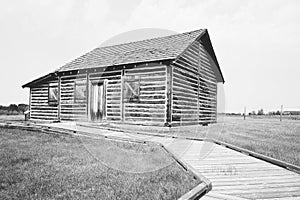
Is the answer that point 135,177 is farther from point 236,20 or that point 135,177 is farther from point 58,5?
point 58,5

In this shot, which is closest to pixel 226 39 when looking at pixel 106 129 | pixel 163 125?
pixel 163 125

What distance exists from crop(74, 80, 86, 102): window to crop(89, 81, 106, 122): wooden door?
2.14 feet

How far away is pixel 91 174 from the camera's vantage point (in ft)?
14.7

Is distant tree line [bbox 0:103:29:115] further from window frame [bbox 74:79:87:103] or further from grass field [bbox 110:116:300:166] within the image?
grass field [bbox 110:116:300:166]

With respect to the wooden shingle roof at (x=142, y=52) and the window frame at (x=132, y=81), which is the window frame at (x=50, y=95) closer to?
the wooden shingle roof at (x=142, y=52)

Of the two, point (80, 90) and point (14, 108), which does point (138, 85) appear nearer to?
point (80, 90)

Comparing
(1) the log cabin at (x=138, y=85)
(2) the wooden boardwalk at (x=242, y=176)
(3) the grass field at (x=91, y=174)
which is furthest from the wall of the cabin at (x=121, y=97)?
(2) the wooden boardwalk at (x=242, y=176)

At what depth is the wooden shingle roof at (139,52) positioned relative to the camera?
13078 millimetres

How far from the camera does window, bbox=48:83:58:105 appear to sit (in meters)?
17.9

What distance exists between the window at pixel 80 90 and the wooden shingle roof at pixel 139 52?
1.03 meters

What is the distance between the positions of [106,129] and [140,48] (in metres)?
6.74

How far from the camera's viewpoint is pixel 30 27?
21.3m

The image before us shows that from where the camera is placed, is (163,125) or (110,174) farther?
(163,125)

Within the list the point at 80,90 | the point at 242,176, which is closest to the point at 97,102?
the point at 80,90
